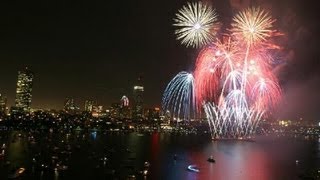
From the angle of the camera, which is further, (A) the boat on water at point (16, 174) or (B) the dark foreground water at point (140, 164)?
(B) the dark foreground water at point (140, 164)

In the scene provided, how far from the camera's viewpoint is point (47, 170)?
52.2m

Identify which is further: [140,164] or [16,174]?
[140,164]

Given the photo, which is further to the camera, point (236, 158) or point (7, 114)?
point (7, 114)

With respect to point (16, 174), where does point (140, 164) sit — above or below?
above

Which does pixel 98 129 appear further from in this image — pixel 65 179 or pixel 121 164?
pixel 65 179

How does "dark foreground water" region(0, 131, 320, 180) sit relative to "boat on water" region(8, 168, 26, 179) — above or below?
above

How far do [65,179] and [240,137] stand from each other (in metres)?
92.4

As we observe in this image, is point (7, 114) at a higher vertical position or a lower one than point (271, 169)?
higher

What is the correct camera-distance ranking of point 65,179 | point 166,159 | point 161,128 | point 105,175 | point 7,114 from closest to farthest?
1. point 65,179
2. point 105,175
3. point 166,159
4. point 7,114
5. point 161,128

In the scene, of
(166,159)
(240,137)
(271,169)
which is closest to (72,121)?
(240,137)

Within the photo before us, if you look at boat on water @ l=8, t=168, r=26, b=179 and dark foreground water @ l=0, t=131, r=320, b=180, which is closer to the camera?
boat on water @ l=8, t=168, r=26, b=179

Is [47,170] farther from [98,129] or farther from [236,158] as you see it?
[98,129]

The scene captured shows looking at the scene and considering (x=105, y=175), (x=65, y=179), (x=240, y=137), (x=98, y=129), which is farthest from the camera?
(x=98, y=129)

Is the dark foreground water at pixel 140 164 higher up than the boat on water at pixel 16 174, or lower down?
higher up
